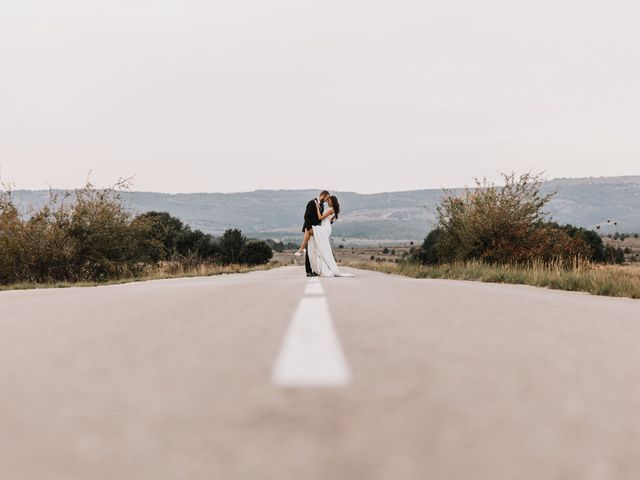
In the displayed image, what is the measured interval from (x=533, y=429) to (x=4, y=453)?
200 centimetres

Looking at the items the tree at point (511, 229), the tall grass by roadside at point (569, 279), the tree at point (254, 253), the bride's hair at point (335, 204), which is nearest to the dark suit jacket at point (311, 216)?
the bride's hair at point (335, 204)

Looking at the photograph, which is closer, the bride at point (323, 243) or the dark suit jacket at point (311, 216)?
the bride at point (323, 243)

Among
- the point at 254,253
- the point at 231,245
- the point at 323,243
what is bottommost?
the point at 254,253

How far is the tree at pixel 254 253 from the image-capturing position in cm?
7616

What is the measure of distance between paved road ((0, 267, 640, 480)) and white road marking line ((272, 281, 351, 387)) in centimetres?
4

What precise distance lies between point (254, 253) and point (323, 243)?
192ft

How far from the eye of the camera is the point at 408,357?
4379 millimetres

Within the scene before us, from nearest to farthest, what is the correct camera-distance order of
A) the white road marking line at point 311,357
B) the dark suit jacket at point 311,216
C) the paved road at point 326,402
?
the paved road at point 326,402 < the white road marking line at point 311,357 < the dark suit jacket at point 311,216

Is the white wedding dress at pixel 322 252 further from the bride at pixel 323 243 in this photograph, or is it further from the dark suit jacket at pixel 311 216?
the dark suit jacket at pixel 311 216

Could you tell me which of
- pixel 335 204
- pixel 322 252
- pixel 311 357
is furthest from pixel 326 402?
pixel 335 204

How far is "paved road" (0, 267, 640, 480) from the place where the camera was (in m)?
2.52

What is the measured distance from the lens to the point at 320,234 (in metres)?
21.0

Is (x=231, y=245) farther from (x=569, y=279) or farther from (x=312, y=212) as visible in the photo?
(x=569, y=279)

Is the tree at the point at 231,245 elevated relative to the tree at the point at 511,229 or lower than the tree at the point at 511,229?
lower
